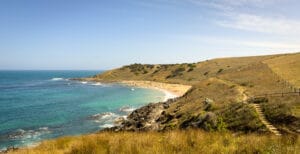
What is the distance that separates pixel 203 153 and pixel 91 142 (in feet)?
11.6

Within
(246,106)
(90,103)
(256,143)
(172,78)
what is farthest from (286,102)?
(172,78)

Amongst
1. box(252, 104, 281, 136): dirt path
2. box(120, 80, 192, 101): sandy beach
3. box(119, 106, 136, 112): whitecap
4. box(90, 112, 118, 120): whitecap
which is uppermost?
box(252, 104, 281, 136): dirt path

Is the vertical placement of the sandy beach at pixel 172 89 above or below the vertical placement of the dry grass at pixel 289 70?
below

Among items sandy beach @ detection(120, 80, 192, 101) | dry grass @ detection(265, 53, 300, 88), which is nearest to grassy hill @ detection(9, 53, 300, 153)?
dry grass @ detection(265, 53, 300, 88)

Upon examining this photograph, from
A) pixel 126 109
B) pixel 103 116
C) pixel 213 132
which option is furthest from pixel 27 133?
pixel 213 132

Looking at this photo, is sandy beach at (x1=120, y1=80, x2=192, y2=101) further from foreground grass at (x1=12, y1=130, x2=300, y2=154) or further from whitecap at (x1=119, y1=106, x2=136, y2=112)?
foreground grass at (x1=12, y1=130, x2=300, y2=154)

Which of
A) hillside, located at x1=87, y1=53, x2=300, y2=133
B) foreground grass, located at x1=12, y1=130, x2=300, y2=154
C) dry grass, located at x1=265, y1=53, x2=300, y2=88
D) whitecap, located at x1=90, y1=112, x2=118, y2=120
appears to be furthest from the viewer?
whitecap, located at x1=90, y1=112, x2=118, y2=120

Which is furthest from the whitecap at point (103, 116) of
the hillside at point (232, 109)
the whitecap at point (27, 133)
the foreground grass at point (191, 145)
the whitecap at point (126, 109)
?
the foreground grass at point (191, 145)

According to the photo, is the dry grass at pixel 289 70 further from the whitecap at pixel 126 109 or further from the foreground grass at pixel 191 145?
the foreground grass at pixel 191 145

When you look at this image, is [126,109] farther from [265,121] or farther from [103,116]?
[265,121]

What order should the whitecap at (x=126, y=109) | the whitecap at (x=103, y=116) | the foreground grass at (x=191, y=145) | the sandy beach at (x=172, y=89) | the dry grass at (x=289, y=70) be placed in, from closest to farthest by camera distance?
the foreground grass at (x=191, y=145) < the dry grass at (x=289, y=70) < the whitecap at (x=103, y=116) < the whitecap at (x=126, y=109) < the sandy beach at (x=172, y=89)

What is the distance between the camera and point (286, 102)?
28.2 metres

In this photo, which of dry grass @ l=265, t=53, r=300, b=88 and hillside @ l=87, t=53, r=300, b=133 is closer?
hillside @ l=87, t=53, r=300, b=133

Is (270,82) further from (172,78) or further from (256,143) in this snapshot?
(172,78)
